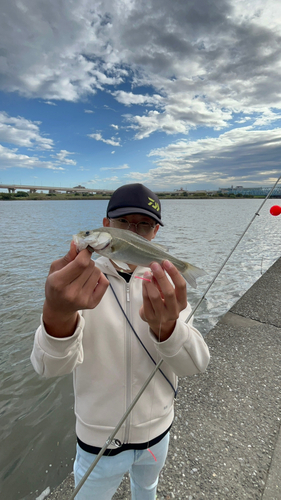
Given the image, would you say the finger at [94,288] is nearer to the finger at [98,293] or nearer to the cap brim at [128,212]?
the finger at [98,293]

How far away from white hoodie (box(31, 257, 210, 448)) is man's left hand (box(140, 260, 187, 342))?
0.54 ft

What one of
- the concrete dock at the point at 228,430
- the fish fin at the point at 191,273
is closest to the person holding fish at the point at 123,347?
the fish fin at the point at 191,273

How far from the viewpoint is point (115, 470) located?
73.0 inches

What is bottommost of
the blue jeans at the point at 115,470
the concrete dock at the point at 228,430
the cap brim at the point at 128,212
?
the concrete dock at the point at 228,430

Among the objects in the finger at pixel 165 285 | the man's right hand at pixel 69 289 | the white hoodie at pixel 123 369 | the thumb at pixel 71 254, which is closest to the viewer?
the man's right hand at pixel 69 289

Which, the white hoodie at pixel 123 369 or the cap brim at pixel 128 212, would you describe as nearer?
the white hoodie at pixel 123 369

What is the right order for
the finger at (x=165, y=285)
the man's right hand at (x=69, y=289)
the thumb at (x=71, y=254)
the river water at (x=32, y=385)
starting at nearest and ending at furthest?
1. the man's right hand at (x=69, y=289)
2. the thumb at (x=71, y=254)
3. the finger at (x=165, y=285)
4. the river water at (x=32, y=385)

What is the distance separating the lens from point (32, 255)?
14.9m

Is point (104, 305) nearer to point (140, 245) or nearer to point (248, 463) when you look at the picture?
point (140, 245)

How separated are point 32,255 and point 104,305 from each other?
1439cm

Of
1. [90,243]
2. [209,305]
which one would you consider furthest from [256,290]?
[90,243]

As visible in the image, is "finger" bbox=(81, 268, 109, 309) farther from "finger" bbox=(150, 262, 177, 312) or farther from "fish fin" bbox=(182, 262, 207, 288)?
"fish fin" bbox=(182, 262, 207, 288)

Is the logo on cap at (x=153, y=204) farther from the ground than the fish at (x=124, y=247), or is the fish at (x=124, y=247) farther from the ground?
the logo on cap at (x=153, y=204)

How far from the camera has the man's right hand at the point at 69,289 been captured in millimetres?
1309
